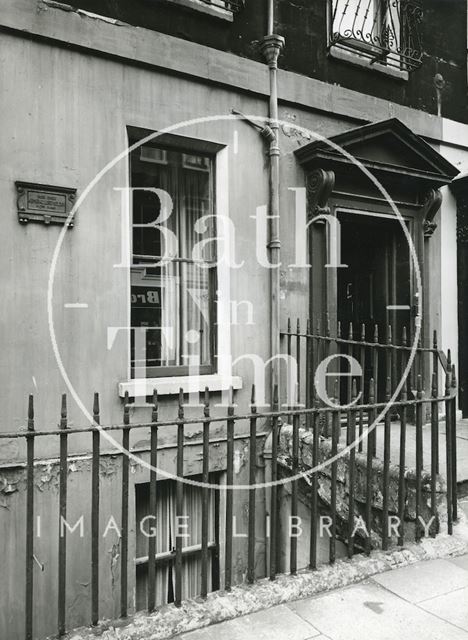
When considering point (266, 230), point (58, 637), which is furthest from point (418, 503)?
point (266, 230)

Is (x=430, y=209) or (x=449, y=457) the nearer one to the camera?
(x=449, y=457)

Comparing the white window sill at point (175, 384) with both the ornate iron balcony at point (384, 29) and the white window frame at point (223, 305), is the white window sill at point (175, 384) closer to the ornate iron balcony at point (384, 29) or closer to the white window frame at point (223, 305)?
the white window frame at point (223, 305)

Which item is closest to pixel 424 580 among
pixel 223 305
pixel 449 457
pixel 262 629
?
pixel 449 457

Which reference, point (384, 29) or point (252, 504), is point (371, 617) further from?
point (384, 29)

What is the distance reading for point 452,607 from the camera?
2.79 metres

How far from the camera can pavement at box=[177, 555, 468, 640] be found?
2531 millimetres

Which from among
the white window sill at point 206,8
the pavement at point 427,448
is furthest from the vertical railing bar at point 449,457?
the white window sill at point 206,8

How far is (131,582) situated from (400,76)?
6.46 m

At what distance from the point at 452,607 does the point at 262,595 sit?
1030 millimetres

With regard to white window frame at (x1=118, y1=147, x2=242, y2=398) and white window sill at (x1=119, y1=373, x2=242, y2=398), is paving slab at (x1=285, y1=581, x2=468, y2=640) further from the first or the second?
white window frame at (x1=118, y1=147, x2=242, y2=398)

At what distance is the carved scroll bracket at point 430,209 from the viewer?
638cm

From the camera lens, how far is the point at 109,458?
4.62 meters

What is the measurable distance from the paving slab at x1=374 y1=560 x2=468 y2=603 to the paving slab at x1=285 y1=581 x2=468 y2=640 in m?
0.09

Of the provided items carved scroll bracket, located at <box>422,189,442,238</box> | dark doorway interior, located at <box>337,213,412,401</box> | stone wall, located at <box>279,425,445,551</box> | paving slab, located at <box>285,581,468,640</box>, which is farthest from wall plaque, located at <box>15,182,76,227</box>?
carved scroll bracket, located at <box>422,189,442,238</box>
